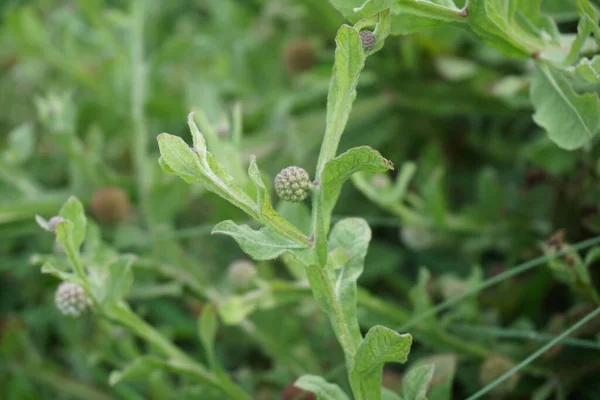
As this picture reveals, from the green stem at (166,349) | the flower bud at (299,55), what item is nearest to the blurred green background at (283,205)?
the flower bud at (299,55)

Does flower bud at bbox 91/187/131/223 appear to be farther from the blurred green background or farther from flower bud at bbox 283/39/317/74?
flower bud at bbox 283/39/317/74

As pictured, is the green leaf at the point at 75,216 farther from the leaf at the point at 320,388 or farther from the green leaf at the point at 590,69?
the green leaf at the point at 590,69

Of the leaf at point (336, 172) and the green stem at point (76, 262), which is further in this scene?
the green stem at point (76, 262)

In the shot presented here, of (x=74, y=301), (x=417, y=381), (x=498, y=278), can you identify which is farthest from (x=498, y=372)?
(x=74, y=301)

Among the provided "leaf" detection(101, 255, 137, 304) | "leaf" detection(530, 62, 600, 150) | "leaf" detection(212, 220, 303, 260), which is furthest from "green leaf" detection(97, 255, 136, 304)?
"leaf" detection(530, 62, 600, 150)

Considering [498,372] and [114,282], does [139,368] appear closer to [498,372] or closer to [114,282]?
[114,282]

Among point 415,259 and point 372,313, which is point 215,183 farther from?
point 415,259
